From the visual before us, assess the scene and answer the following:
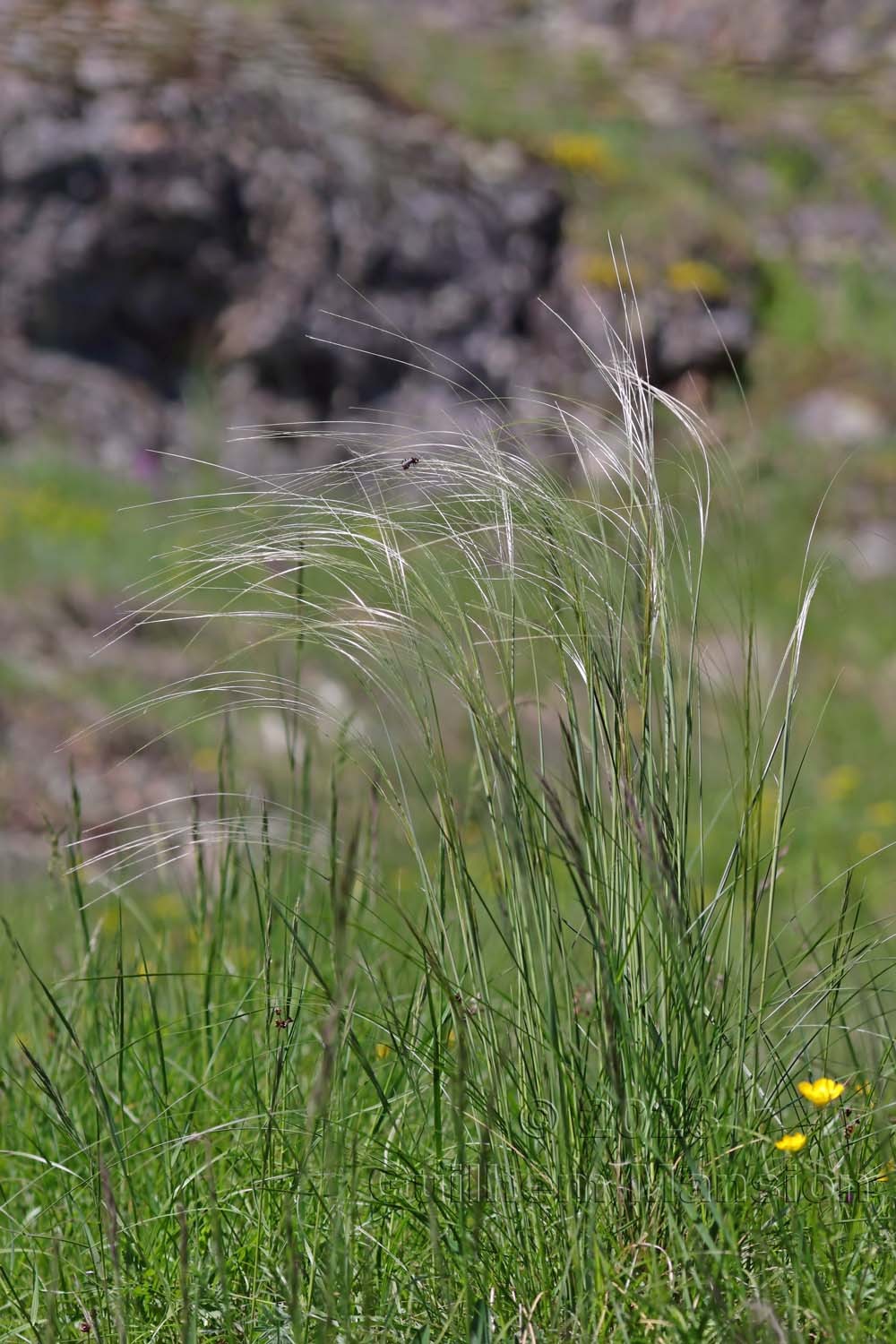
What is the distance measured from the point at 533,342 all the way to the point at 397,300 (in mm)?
1041

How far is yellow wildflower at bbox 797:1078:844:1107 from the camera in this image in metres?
1.43

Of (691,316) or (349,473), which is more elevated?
(349,473)

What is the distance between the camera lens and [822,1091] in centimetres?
144

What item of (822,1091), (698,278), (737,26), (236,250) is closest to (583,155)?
(698,278)

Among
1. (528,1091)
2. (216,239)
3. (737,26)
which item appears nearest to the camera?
(528,1091)

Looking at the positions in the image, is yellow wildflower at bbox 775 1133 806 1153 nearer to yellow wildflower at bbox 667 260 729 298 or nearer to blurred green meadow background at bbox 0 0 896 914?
blurred green meadow background at bbox 0 0 896 914

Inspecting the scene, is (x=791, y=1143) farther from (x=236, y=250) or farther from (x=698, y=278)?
(x=698, y=278)

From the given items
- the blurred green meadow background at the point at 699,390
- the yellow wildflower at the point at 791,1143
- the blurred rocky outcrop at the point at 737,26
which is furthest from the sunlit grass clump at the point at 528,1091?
the blurred rocky outcrop at the point at 737,26

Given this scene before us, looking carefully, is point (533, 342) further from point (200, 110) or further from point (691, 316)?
point (200, 110)

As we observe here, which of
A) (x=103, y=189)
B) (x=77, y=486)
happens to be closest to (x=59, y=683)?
(x=77, y=486)

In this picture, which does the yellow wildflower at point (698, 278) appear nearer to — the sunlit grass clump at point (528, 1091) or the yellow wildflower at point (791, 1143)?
the sunlit grass clump at point (528, 1091)

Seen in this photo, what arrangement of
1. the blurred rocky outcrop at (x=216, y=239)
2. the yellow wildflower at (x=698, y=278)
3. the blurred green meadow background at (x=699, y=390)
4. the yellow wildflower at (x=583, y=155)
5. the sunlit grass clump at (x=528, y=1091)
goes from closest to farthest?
the sunlit grass clump at (x=528, y=1091)
the blurred green meadow background at (x=699, y=390)
the blurred rocky outcrop at (x=216, y=239)
the yellow wildflower at (x=698, y=278)
the yellow wildflower at (x=583, y=155)

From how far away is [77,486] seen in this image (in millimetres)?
7855

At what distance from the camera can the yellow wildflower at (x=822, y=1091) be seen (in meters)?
1.43
